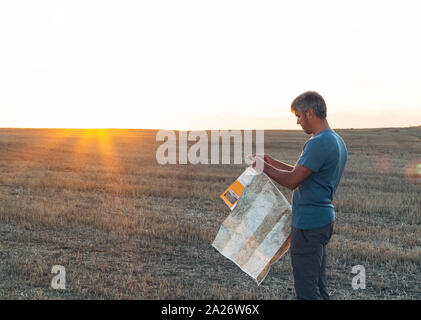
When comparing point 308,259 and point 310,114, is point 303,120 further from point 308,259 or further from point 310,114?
point 308,259

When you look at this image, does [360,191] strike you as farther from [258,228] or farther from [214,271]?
[258,228]

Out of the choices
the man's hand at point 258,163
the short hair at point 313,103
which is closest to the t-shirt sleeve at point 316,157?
the short hair at point 313,103

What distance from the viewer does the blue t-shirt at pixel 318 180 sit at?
3684 mm

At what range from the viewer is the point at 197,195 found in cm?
1477

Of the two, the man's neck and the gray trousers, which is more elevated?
the man's neck

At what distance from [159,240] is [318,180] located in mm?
6028

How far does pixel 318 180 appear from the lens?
3811 mm

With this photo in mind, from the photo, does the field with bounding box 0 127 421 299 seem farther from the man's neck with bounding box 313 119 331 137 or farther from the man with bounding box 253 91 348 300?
the man's neck with bounding box 313 119 331 137

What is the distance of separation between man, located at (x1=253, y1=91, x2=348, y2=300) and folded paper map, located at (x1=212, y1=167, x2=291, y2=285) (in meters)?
0.43

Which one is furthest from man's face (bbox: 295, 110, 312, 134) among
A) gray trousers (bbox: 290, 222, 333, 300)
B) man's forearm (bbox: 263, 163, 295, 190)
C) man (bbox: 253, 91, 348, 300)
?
gray trousers (bbox: 290, 222, 333, 300)

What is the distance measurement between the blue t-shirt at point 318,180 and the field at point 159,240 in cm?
296

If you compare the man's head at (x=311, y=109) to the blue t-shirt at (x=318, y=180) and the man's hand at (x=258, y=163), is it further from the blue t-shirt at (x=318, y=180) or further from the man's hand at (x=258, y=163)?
the man's hand at (x=258, y=163)

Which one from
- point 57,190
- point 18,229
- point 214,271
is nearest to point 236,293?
point 214,271

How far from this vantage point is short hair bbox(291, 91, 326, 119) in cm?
379
